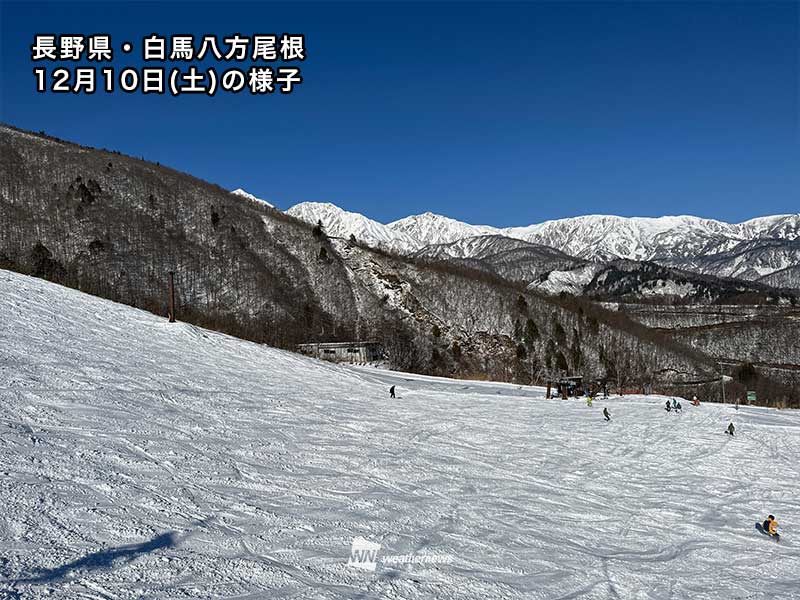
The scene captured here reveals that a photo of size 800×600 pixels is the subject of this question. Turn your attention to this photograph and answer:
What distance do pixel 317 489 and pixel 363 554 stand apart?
10.9ft

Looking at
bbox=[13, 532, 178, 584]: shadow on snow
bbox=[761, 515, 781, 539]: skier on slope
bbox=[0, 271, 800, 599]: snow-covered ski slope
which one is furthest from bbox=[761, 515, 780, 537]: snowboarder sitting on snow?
bbox=[13, 532, 178, 584]: shadow on snow

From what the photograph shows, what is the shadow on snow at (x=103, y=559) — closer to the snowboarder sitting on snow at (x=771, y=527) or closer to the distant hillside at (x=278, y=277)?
the snowboarder sitting on snow at (x=771, y=527)

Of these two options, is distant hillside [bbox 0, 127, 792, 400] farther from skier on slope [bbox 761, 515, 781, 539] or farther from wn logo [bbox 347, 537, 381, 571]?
wn logo [bbox 347, 537, 381, 571]

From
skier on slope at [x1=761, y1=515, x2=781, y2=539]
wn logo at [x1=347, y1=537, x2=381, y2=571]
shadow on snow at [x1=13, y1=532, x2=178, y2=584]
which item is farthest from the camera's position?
skier on slope at [x1=761, y1=515, x2=781, y2=539]

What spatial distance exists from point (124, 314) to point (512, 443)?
1940 centimetres

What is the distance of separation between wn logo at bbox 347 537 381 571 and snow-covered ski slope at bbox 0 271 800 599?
5.8 inches

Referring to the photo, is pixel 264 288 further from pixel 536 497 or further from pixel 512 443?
pixel 536 497

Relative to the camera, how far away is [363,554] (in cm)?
961

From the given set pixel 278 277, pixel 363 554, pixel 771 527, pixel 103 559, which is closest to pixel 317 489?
pixel 363 554

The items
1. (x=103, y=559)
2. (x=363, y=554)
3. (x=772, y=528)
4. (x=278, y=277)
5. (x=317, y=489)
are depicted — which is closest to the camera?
(x=103, y=559)

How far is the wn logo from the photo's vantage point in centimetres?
912

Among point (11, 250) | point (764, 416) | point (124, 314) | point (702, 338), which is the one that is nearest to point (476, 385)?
point (764, 416)

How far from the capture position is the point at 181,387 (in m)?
19.8

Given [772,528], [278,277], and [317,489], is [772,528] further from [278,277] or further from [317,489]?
[278,277]
